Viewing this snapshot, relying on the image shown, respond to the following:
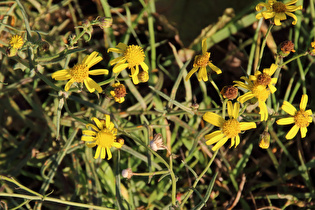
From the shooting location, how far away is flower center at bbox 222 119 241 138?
2012 mm

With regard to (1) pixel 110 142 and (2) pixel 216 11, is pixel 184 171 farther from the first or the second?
(2) pixel 216 11

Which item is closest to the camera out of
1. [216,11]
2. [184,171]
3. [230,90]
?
[230,90]

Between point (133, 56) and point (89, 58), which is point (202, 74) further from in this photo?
point (89, 58)

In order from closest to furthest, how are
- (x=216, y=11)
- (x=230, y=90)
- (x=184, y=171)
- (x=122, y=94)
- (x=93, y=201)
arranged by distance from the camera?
(x=230, y=90), (x=122, y=94), (x=93, y=201), (x=184, y=171), (x=216, y=11)

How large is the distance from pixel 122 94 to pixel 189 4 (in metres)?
1.39

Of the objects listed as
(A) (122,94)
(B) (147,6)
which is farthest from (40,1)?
(A) (122,94)

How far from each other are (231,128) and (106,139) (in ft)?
2.83

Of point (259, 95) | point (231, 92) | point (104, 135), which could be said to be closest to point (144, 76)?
point (104, 135)

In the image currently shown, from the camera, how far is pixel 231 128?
2.03 metres

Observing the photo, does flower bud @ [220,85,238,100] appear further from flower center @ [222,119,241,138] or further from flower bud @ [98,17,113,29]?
flower bud @ [98,17,113,29]

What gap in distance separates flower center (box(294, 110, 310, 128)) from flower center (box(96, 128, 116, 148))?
4.33ft

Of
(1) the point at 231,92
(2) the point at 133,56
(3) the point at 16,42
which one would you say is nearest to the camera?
(1) the point at 231,92

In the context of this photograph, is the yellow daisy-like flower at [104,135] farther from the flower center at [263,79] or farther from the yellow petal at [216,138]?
the flower center at [263,79]

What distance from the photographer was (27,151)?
2.90m
